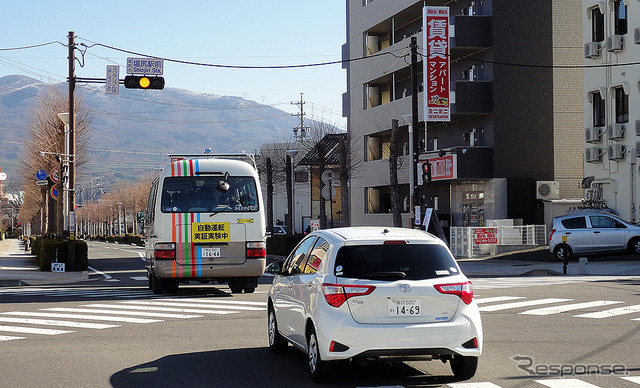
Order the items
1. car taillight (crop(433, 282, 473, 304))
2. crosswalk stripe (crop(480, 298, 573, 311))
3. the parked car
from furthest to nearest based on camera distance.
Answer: the parked car, crosswalk stripe (crop(480, 298, 573, 311)), car taillight (crop(433, 282, 473, 304))

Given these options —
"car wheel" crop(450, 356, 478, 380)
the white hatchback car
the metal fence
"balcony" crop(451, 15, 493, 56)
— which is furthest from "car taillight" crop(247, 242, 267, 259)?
"balcony" crop(451, 15, 493, 56)

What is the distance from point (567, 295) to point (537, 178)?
25.6 metres

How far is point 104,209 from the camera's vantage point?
16762 cm

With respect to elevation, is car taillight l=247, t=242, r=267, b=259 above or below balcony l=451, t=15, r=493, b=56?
below

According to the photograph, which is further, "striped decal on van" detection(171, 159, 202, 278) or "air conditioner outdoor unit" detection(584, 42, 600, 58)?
"air conditioner outdoor unit" detection(584, 42, 600, 58)

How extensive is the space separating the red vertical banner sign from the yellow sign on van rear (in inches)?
969

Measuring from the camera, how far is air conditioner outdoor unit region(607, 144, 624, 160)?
120ft

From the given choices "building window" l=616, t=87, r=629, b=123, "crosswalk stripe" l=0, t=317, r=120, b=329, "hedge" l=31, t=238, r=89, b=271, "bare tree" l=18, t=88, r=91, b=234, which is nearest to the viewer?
"crosswalk stripe" l=0, t=317, r=120, b=329

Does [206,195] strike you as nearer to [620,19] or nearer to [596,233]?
[596,233]

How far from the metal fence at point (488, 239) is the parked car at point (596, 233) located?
5.44 m

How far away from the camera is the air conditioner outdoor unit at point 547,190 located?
43.3 meters

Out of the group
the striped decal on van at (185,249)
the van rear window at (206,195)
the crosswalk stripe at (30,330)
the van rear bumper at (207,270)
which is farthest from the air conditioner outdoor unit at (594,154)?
the crosswalk stripe at (30,330)

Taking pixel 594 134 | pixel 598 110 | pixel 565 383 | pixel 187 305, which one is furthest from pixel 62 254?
pixel 565 383

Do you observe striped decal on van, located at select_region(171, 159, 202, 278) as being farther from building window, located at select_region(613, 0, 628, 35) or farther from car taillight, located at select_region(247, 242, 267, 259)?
building window, located at select_region(613, 0, 628, 35)
